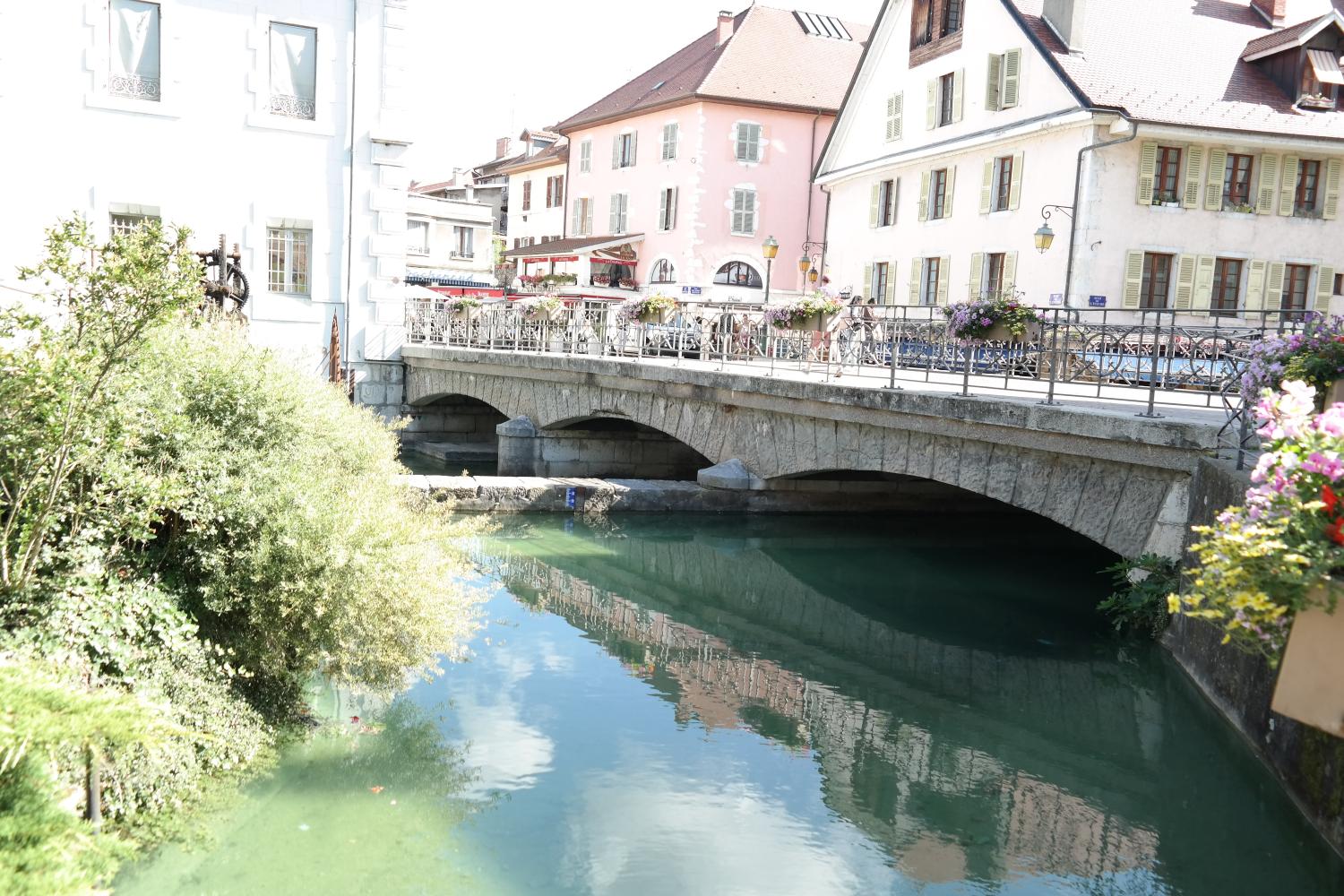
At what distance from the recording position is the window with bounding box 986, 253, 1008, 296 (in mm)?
25250

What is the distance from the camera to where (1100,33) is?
2461 cm

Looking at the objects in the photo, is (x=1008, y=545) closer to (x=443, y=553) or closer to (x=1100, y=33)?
(x=443, y=553)

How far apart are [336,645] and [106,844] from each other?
231cm

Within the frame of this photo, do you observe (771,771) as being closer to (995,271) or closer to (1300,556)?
(1300,556)

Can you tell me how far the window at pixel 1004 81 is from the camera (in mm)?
24844

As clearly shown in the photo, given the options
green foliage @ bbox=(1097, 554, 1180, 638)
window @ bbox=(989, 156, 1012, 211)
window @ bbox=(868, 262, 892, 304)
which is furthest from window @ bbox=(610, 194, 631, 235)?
green foliage @ bbox=(1097, 554, 1180, 638)

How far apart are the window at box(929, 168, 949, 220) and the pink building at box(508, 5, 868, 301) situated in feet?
24.6

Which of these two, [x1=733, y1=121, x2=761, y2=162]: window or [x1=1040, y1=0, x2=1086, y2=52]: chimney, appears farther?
[x1=733, y1=121, x2=761, y2=162]: window

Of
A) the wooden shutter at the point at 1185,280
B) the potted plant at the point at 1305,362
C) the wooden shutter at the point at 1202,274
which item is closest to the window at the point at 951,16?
the wooden shutter at the point at 1185,280

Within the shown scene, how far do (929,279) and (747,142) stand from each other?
36.0ft

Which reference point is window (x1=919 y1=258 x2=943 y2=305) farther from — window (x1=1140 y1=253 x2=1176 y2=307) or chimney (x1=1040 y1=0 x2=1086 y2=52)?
chimney (x1=1040 y1=0 x2=1086 y2=52)

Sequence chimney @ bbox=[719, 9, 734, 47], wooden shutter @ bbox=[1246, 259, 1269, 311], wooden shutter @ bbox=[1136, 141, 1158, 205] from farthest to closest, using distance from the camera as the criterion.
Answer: chimney @ bbox=[719, 9, 734, 47] < wooden shutter @ bbox=[1246, 259, 1269, 311] < wooden shutter @ bbox=[1136, 141, 1158, 205]

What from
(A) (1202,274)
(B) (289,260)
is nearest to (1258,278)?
(A) (1202,274)

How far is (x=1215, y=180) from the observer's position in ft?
77.0
